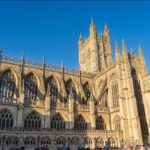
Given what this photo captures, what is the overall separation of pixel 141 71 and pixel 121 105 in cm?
1196

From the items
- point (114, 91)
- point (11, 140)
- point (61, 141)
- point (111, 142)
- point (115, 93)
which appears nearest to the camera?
point (11, 140)

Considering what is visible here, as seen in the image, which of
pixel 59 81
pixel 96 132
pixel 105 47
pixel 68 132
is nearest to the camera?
pixel 68 132

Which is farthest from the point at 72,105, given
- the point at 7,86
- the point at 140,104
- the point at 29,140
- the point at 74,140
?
the point at 140,104

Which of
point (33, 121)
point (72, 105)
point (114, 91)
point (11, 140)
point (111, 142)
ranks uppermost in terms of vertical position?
point (114, 91)

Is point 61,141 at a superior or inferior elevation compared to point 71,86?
inferior

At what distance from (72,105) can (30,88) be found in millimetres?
9881

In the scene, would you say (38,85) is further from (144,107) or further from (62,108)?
(144,107)

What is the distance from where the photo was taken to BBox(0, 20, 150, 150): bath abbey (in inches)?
1136

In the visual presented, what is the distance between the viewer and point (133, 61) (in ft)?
139

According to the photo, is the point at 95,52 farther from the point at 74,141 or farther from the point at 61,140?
the point at 61,140

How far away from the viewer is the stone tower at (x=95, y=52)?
5478 centimetres

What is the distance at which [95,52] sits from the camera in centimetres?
5544

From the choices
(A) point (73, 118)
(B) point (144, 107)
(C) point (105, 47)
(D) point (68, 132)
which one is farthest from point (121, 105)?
(C) point (105, 47)

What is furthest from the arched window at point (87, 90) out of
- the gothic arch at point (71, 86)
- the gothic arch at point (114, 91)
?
the gothic arch at point (114, 91)
